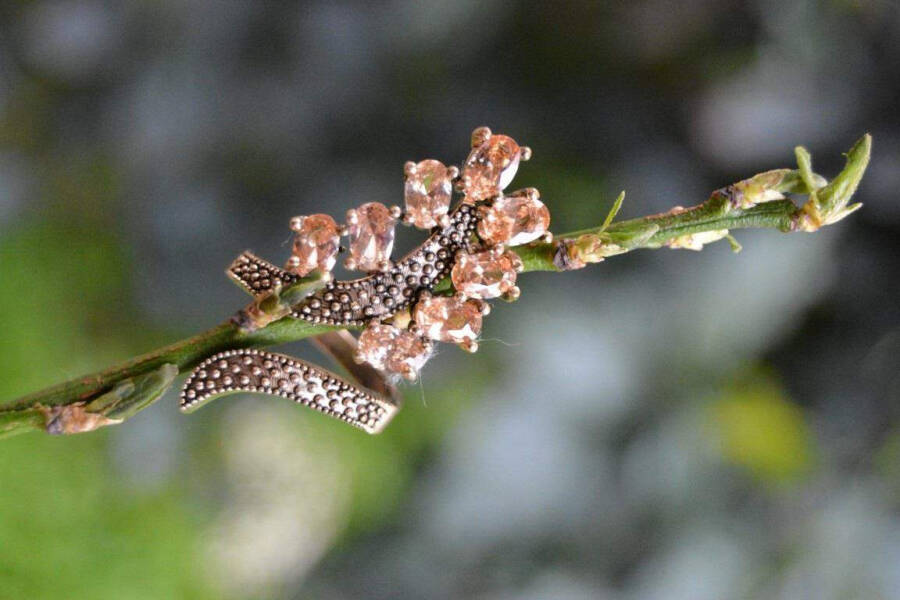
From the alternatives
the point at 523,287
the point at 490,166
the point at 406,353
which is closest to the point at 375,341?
the point at 406,353

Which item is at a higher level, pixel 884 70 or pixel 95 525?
pixel 884 70

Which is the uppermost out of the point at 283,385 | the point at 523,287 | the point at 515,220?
the point at 523,287

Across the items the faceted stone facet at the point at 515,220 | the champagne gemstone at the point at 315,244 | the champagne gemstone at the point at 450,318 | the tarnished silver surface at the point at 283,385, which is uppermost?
the faceted stone facet at the point at 515,220

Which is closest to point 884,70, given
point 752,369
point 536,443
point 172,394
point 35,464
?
point 752,369

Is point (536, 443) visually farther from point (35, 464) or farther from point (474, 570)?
point (35, 464)

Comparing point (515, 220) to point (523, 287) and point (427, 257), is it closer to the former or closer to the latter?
point (427, 257)

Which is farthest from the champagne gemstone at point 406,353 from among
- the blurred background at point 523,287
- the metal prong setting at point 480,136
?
the blurred background at point 523,287

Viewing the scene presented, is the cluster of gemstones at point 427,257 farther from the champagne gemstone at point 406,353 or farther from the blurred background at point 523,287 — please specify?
the blurred background at point 523,287

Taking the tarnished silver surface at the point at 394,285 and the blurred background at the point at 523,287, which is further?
the blurred background at the point at 523,287
